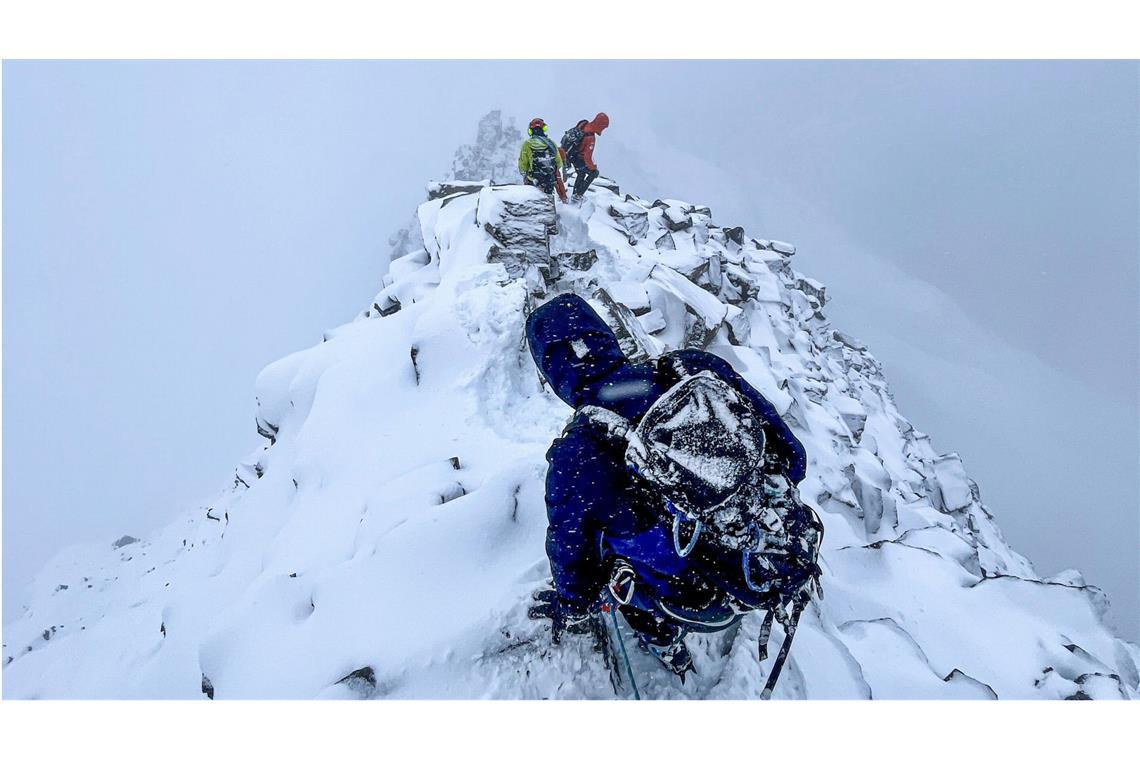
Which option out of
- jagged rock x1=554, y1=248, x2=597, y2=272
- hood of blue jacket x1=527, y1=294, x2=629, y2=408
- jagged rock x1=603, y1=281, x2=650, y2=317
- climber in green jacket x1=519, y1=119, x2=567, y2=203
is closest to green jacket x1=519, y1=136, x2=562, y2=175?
climber in green jacket x1=519, y1=119, x2=567, y2=203

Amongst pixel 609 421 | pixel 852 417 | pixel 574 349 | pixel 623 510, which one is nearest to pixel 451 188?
pixel 574 349

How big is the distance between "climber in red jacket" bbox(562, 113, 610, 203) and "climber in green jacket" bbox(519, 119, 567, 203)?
4.08 feet

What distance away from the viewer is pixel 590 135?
952 cm

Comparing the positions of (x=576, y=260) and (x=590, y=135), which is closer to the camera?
(x=576, y=260)

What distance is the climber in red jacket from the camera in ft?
30.9

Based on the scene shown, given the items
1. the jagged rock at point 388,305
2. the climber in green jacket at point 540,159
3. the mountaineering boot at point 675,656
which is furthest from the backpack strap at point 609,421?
the climber in green jacket at point 540,159

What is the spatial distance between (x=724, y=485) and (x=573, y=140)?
385 inches

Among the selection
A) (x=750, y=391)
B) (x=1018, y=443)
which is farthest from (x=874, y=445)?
(x=1018, y=443)

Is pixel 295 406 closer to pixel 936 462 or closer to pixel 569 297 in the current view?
pixel 569 297

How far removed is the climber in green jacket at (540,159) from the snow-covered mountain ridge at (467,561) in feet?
3.09

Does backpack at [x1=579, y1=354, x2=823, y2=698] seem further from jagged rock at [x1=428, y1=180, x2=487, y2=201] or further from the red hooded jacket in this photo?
jagged rock at [x1=428, y1=180, x2=487, y2=201]

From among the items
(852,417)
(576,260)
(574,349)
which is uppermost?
(576,260)

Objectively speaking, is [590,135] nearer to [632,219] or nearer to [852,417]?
[632,219]

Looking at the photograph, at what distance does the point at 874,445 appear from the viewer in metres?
13.7
